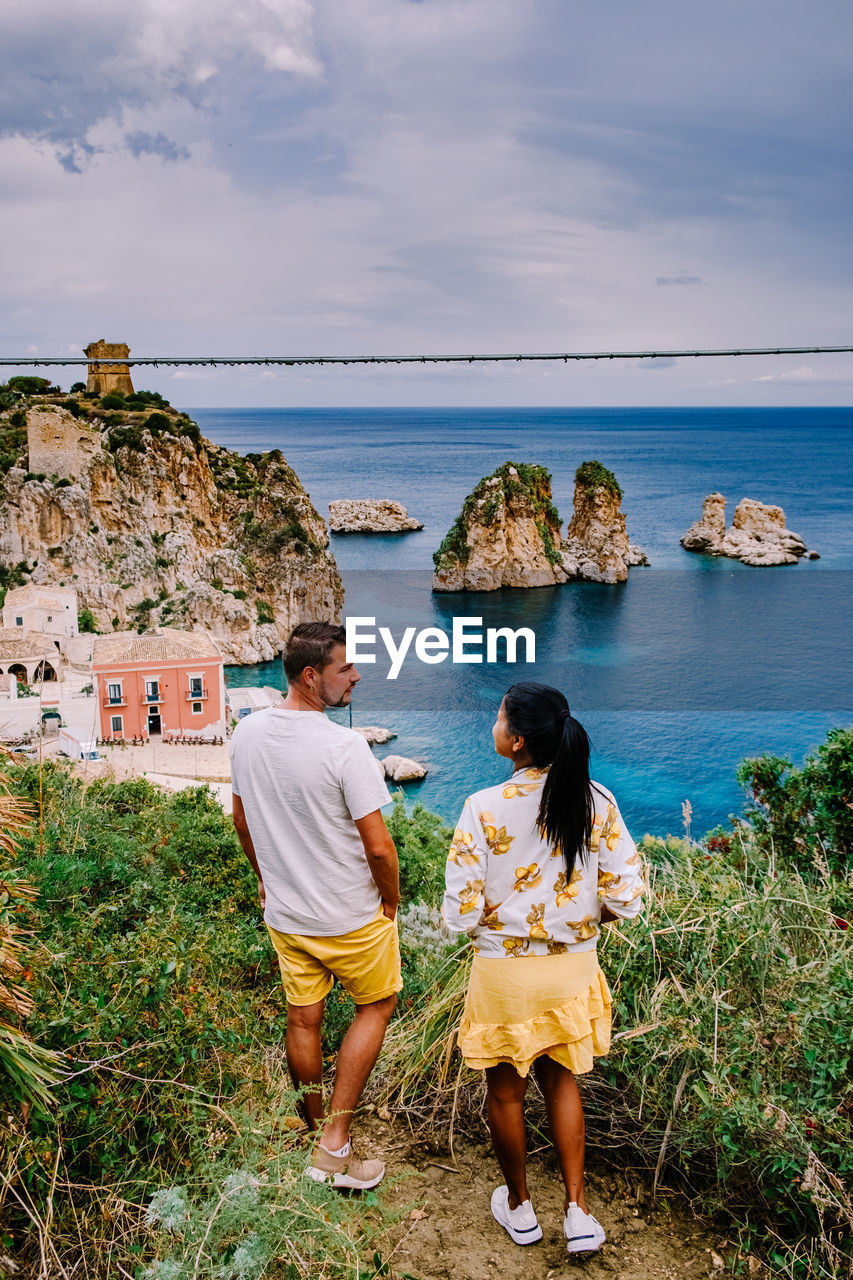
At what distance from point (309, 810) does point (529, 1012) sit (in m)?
0.76

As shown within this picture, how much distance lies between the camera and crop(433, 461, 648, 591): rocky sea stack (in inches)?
2024

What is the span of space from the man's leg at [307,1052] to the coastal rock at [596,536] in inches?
2158

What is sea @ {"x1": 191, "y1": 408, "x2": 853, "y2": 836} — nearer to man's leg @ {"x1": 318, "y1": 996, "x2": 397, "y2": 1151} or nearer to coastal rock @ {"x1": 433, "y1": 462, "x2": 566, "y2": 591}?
coastal rock @ {"x1": 433, "y1": 462, "x2": 566, "y2": 591}

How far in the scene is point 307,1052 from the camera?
2.30 meters

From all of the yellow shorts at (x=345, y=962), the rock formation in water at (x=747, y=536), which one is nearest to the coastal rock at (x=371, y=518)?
the rock formation in water at (x=747, y=536)

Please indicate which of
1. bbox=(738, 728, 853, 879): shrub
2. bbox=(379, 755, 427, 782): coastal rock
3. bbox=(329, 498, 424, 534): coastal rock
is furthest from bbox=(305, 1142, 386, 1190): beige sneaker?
bbox=(329, 498, 424, 534): coastal rock

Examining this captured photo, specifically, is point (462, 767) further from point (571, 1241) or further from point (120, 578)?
point (571, 1241)

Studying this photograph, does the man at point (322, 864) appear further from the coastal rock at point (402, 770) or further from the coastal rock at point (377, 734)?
the coastal rock at point (377, 734)

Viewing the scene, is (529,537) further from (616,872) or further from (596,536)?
(616,872)

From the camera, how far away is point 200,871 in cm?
444

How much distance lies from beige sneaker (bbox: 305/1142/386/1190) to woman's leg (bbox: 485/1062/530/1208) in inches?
15.7

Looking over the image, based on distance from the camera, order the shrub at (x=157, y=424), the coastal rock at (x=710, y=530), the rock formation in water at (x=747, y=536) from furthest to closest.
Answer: the coastal rock at (x=710, y=530), the rock formation in water at (x=747, y=536), the shrub at (x=157, y=424)

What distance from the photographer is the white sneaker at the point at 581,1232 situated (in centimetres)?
195

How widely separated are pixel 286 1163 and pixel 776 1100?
125 cm
